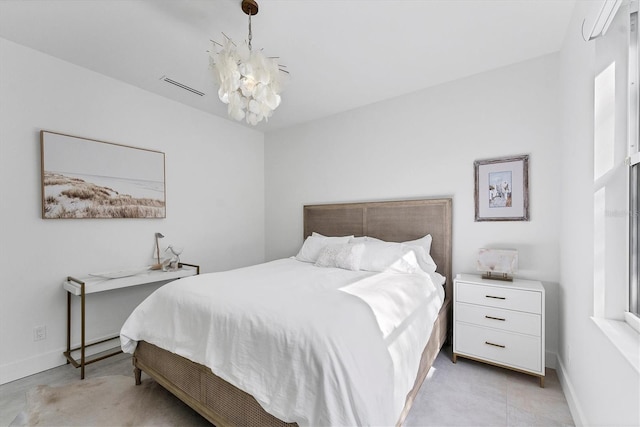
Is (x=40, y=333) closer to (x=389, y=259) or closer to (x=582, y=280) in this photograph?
(x=389, y=259)

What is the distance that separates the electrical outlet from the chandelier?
2.51 meters

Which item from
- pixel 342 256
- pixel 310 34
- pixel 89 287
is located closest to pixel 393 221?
pixel 342 256

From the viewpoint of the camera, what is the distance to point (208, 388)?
1.55 meters

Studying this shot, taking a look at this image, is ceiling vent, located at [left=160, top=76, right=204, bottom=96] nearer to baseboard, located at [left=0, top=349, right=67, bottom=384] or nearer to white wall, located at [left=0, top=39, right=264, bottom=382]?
white wall, located at [left=0, top=39, right=264, bottom=382]

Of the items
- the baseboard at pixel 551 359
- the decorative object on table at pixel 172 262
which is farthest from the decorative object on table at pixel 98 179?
the baseboard at pixel 551 359

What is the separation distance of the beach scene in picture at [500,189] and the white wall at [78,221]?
10.5 feet

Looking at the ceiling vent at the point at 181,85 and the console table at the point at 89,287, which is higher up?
the ceiling vent at the point at 181,85

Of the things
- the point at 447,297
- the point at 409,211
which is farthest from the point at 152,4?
the point at 447,297

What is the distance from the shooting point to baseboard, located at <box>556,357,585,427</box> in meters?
1.58

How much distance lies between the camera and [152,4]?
1797 mm

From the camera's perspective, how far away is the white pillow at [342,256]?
8.51 ft

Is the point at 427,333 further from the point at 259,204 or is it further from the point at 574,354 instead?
the point at 259,204

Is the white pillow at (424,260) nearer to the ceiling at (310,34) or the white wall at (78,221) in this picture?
the ceiling at (310,34)

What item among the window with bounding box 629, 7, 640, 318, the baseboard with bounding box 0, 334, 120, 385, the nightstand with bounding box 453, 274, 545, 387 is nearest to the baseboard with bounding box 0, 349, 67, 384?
the baseboard with bounding box 0, 334, 120, 385
